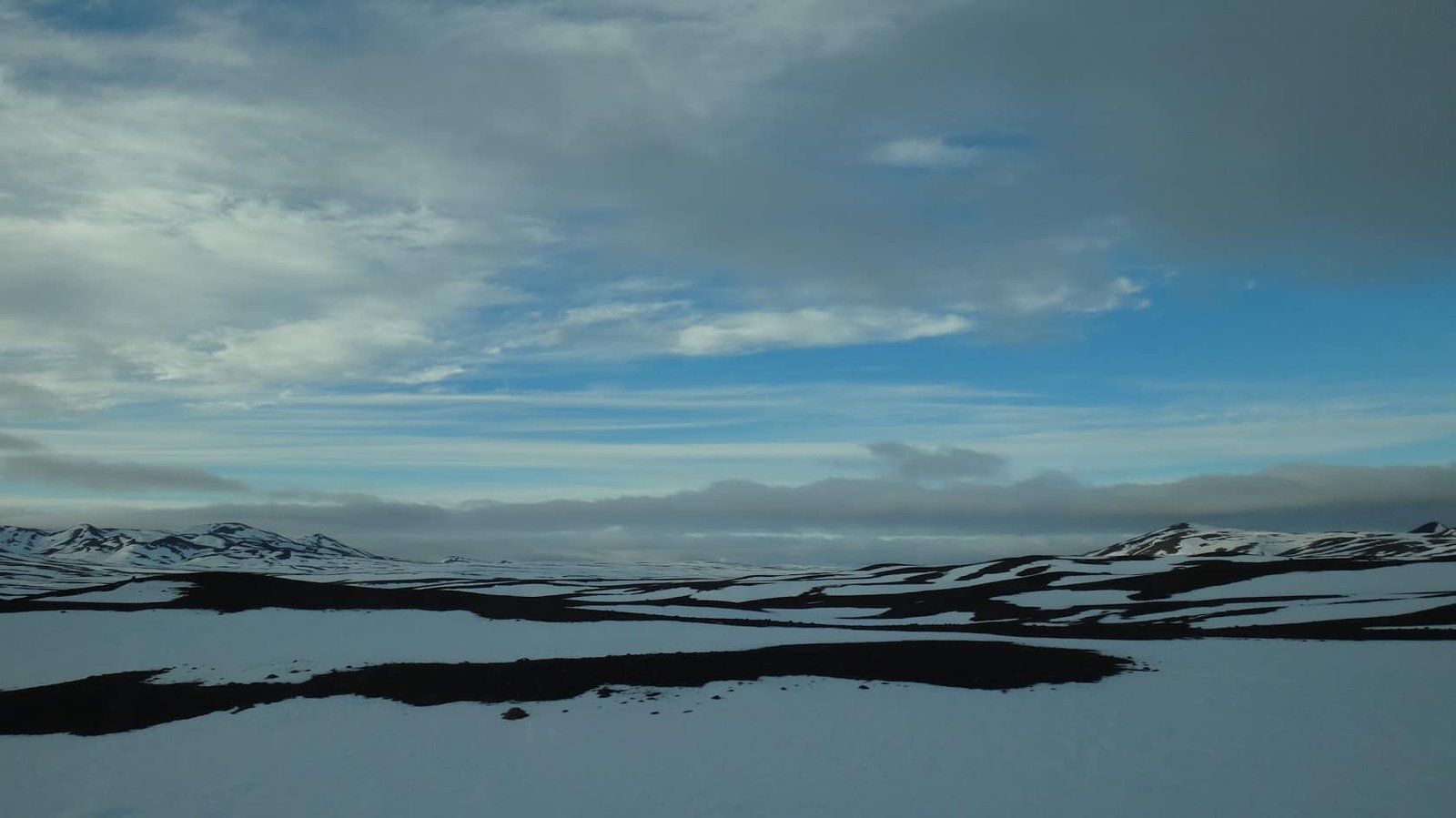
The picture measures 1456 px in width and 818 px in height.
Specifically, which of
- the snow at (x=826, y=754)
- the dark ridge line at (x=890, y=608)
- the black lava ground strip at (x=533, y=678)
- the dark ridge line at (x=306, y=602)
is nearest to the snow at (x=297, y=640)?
the black lava ground strip at (x=533, y=678)

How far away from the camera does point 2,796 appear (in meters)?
19.6

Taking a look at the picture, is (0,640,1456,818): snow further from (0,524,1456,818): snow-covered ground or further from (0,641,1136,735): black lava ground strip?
(0,641,1136,735): black lava ground strip

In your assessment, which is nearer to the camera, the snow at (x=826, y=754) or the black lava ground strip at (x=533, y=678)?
the snow at (x=826, y=754)

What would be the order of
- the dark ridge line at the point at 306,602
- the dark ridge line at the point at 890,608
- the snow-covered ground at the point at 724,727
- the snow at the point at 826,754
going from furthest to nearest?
1. the dark ridge line at the point at 306,602
2. the dark ridge line at the point at 890,608
3. the snow-covered ground at the point at 724,727
4. the snow at the point at 826,754

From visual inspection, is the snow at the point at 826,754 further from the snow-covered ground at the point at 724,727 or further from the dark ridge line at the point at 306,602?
the dark ridge line at the point at 306,602

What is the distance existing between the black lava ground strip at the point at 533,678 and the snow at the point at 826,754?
1206mm

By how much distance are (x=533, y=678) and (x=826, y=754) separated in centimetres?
1333

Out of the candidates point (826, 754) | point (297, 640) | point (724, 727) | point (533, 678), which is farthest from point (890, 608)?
point (826, 754)

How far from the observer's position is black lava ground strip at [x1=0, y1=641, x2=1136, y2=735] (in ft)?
87.4

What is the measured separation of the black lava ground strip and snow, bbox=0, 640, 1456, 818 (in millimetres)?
1206

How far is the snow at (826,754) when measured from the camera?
17.1 metres

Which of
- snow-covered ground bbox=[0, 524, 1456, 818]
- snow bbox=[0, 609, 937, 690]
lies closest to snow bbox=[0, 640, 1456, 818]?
snow-covered ground bbox=[0, 524, 1456, 818]

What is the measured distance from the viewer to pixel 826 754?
20.1m

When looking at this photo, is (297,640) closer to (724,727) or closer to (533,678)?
(533,678)
